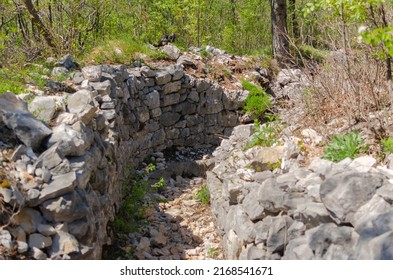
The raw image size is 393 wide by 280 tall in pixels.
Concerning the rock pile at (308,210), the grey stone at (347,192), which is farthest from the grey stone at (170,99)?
the grey stone at (347,192)

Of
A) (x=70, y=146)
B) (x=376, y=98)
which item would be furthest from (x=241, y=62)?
(x=70, y=146)

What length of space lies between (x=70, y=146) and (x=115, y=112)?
7.88 feet

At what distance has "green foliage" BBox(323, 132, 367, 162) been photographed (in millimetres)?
4750

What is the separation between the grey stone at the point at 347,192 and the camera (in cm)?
369

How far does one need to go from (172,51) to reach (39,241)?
7.21m

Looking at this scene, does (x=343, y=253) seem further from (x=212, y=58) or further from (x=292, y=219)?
(x=212, y=58)

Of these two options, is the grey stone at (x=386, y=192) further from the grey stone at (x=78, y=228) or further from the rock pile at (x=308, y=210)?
the grey stone at (x=78, y=228)

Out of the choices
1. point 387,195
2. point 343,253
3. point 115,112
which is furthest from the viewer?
point 115,112

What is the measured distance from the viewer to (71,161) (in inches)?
180

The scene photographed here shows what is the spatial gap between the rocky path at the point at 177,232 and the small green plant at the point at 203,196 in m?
0.07

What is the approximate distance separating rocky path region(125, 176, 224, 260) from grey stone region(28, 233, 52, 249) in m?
1.74

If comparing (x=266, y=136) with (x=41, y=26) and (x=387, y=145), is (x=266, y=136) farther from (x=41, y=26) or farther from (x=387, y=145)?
(x=41, y=26)

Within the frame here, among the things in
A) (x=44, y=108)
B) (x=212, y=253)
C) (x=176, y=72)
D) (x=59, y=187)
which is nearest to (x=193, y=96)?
(x=176, y=72)

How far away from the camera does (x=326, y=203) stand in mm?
3852
